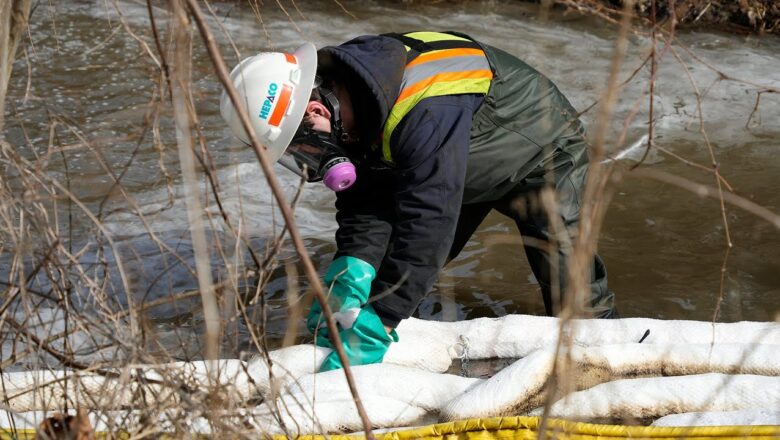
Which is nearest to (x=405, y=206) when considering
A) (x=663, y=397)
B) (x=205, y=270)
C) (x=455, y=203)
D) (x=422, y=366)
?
(x=455, y=203)

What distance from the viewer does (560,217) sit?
3182mm

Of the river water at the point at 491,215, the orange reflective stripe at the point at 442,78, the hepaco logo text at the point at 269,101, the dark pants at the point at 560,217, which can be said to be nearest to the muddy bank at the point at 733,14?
the river water at the point at 491,215

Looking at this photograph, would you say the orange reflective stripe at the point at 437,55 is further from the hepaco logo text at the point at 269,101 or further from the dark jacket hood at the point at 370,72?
the hepaco logo text at the point at 269,101

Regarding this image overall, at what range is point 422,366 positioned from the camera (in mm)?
2996

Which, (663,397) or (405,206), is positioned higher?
(405,206)

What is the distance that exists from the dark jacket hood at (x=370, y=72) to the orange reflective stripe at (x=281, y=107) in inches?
6.4

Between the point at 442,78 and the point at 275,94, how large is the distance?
52cm

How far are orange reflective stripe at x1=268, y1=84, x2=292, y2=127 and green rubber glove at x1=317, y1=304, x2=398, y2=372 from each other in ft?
2.04

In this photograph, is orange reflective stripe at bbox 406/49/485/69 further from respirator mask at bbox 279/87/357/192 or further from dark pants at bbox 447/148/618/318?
dark pants at bbox 447/148/618/318

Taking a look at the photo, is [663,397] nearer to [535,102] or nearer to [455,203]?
[455,203]

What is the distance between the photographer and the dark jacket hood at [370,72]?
2.84 meters

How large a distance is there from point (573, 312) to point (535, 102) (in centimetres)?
182

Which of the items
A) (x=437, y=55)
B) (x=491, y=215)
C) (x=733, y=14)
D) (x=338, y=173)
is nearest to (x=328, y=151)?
(x=338, y=173)

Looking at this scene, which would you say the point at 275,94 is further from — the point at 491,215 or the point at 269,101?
the point at 491,215
